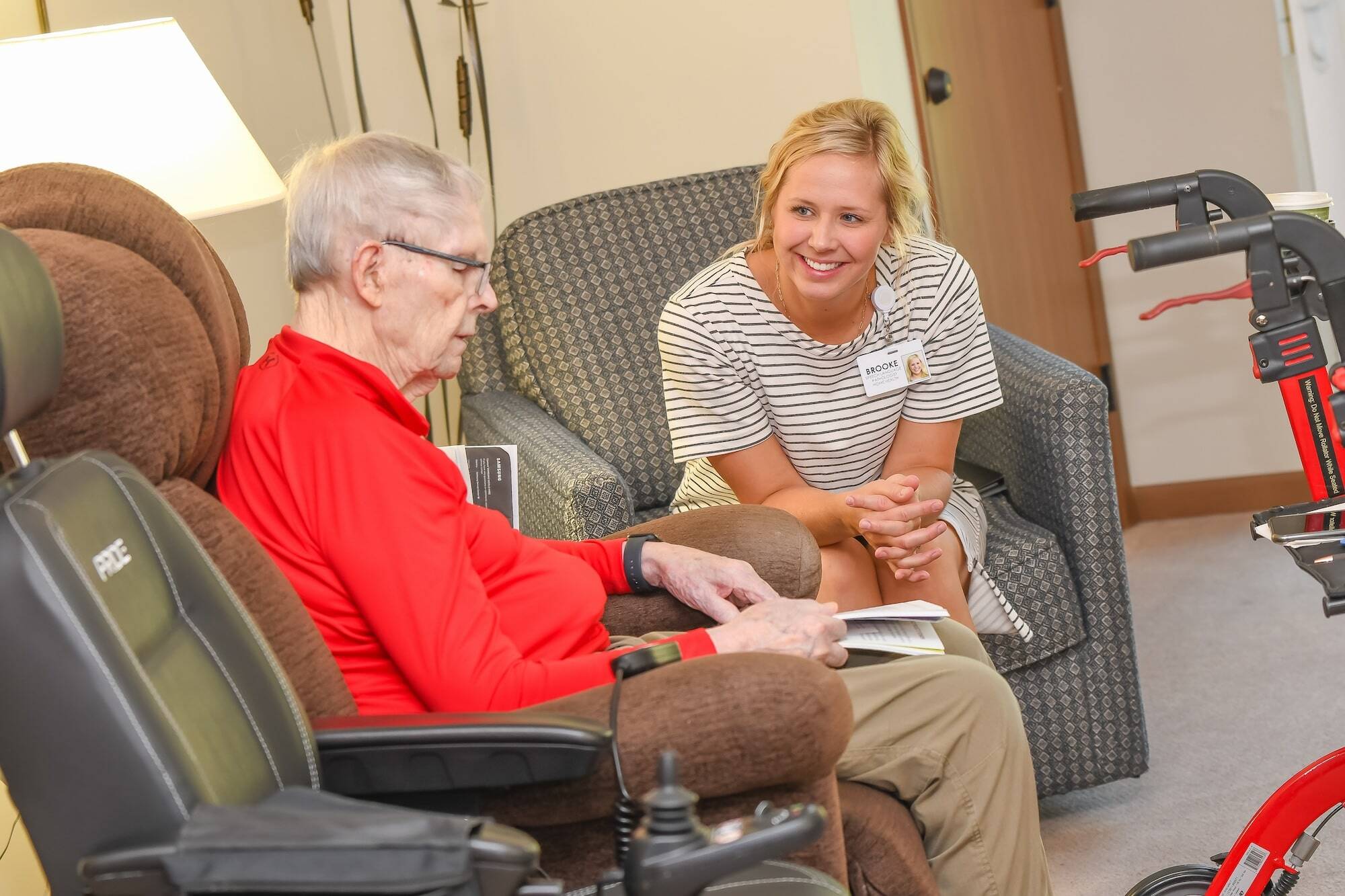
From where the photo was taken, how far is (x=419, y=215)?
142cm

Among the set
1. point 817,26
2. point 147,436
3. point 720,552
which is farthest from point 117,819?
point 817,26

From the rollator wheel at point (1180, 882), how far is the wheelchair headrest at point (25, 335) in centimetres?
122

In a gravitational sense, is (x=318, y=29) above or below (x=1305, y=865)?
above

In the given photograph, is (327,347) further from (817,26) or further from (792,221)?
(817,26)

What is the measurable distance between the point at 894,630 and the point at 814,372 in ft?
1.94

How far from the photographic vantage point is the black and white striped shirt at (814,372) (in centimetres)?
212

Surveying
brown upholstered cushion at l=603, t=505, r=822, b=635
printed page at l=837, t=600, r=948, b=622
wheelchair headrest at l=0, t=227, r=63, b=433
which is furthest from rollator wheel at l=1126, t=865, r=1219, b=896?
wheelchair headrest at l=0, t=227, r=63, b=433

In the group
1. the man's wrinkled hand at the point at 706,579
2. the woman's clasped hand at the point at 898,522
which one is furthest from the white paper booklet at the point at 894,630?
the woman's clasped hand at the point at 898,522

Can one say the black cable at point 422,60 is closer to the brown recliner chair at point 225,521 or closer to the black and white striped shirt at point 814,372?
the black and white striped shirt at point 814,372

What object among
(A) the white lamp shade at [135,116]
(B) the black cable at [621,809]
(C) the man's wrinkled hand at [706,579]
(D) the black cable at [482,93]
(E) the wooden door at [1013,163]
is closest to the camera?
(B) the black cable at [621,809]

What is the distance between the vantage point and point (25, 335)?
931 mm

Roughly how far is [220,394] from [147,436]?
0.46ft

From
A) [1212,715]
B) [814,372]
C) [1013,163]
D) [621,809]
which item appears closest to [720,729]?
[621,809]

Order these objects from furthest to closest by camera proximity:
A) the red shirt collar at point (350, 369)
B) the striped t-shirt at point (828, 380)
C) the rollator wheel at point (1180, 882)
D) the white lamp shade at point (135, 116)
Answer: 1. the striped t-shirt at point (828, 380)
2. the white lamp shade at point (135, 116)
3. the rollator wheel at point (1180, 882)
4. the red shirt collar at point (350, 369)
